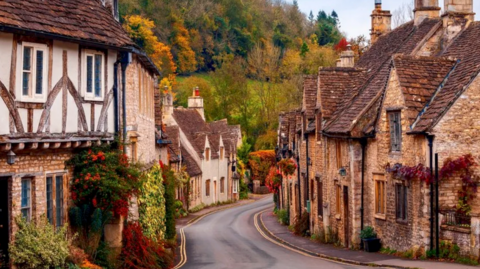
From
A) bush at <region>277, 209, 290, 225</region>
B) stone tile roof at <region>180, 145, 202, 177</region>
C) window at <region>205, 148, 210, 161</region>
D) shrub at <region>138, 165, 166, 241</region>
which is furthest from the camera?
window at <region>205, 148, 210, 161</region>

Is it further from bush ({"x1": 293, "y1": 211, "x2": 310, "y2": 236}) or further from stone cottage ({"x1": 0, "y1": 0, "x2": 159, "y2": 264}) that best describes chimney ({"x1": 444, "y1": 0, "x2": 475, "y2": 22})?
stone cottage ({"x1": 0, "y1": 0, "x2": 159, "y2": 264})

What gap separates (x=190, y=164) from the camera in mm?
57656

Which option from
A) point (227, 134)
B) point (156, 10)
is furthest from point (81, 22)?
point (156, 10)

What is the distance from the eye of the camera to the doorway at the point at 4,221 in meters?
16.1

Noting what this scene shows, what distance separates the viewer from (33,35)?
16.3 metres

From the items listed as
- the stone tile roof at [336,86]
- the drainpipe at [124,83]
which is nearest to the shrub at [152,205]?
the drainpipe at [124,83]

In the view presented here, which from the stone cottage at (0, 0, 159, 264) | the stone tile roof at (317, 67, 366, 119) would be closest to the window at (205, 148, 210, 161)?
the stone tile roof at (317, 67, 366, 119)

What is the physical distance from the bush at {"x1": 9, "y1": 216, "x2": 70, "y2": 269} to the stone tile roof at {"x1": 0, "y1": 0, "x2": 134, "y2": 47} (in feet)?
14.2

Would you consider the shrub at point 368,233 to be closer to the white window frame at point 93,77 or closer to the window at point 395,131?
the window at point 395,131

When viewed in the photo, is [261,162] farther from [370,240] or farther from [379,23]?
[370,240]

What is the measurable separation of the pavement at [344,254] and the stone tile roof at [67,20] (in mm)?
10037

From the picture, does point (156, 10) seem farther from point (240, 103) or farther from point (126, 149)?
point (126, 149)

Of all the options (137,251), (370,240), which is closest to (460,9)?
(370,240)

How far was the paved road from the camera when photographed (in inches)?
926
